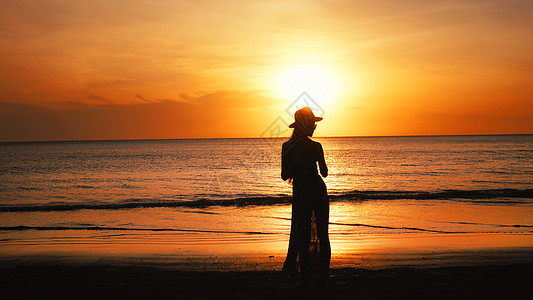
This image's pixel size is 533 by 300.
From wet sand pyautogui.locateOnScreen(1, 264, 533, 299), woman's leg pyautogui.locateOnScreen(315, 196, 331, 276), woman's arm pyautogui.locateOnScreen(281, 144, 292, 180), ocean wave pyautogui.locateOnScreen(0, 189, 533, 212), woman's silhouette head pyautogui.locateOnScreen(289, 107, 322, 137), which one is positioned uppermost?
ocean wave pyautogui.locateOnScreen(0, 189, 533, 212)

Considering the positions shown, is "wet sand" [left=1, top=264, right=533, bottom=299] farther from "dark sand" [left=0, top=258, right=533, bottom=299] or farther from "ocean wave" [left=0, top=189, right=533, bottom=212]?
"ocean wave" [left=0, top=189, right=533, bottom=212]

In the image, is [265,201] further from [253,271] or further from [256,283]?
[256,283]

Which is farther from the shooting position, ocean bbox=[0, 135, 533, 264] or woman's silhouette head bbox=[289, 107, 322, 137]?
ocean bbox=[0, 135, 533, 264]

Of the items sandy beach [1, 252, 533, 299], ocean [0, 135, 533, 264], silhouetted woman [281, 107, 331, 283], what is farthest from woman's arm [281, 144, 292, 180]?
ocean [0, 135, 533, 264]

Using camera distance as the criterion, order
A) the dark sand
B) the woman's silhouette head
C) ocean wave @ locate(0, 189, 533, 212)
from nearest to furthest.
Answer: the dark sand
the woman's silhouette head
ocean wave @ locate(0, 189, 533, 212)

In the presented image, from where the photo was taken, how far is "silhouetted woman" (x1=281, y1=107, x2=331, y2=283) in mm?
5172

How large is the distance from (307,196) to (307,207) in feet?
0.49


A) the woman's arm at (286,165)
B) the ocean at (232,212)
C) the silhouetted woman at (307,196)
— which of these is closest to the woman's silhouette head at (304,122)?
the silhouetted woman at (307,196)

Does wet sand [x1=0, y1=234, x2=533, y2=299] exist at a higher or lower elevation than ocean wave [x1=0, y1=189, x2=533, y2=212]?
lower

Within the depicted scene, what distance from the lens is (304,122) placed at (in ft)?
16.9

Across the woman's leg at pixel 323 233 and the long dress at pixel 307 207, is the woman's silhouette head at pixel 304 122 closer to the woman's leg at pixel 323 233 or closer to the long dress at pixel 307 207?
the long dress at pixel 307 207

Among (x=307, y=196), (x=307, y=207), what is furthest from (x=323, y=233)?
(x=307, y=196)

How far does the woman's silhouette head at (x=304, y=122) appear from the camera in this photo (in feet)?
16.9

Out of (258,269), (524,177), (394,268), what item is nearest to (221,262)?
(258,269)
